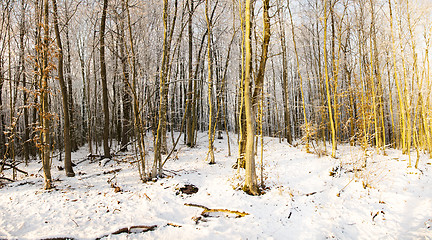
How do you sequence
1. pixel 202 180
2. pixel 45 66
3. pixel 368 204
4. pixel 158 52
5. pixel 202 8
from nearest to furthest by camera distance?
pixel 368 204
pixel 45 66
pixel 202 180
pixel 158 52
pixel 202 8

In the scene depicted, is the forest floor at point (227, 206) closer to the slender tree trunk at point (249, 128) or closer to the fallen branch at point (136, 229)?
the fallen branch at point (136, 229)

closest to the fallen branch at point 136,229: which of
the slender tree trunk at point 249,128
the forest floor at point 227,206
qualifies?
the forest floor at point 227,206

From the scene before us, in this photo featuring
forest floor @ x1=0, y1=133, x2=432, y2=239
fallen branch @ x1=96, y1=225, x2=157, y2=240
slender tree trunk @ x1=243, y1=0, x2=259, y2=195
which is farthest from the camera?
slender tree trunk @ x1=243, y1=0, x2=259, y2=195

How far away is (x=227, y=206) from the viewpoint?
4984 millimetres

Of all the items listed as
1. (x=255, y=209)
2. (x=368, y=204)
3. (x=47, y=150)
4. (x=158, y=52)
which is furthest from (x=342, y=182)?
(x=158, y=52)

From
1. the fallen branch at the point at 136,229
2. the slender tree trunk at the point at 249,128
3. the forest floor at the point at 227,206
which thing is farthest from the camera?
the slender tree trunk at the point at 249,128

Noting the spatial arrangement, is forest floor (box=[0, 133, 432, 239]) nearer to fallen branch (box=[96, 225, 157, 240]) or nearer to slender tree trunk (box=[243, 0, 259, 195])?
fallen branch (box=[96, 225, 157, 240])

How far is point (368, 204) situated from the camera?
16.7 feet

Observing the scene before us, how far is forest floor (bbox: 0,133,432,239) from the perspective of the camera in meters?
4.12

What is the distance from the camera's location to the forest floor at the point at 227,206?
4.12 metres

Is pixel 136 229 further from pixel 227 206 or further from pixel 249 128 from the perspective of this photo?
pixel 249 128

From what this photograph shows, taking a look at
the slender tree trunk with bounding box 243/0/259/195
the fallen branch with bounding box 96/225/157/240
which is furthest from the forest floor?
the slender tree trunk with bounding box 243/0/259/195

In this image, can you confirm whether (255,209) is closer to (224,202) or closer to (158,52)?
(224,202)

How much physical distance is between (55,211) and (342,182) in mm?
7504
